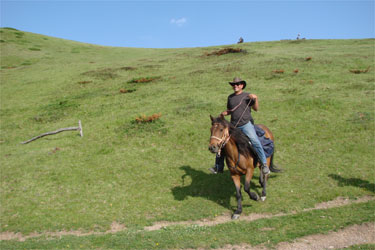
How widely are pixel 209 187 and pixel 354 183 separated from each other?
24.4ft

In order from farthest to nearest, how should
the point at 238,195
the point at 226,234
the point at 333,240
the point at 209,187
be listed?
the point at 209,187 → the point at 238,195 → the point at 226,234 → the point at 333,240

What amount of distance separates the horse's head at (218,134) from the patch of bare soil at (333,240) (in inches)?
144

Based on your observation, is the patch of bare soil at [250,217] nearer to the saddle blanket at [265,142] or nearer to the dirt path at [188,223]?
the dirt path at [188,223]

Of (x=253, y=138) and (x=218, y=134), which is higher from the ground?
(x=218, y=134)

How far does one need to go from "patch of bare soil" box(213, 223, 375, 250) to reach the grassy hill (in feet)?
1.83

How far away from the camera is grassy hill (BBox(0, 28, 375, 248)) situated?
13391 millimetres

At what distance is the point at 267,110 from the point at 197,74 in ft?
53.3

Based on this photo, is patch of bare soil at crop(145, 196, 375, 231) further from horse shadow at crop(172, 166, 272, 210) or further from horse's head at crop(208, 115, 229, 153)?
horse's head at crop(208, 115, 229, 153)

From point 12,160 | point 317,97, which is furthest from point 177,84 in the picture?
point 12,160

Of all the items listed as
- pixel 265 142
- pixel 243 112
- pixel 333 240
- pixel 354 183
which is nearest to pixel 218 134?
pixel 243 112

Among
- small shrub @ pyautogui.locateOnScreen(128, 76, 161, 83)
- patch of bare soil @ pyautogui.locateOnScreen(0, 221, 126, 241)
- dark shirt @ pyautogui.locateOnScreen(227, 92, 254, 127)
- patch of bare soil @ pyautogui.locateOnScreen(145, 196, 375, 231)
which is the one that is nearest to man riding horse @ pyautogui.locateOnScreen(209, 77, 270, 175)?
dark shirt @ pyautogui.locateOnScreen(227, 92, 254, 127)

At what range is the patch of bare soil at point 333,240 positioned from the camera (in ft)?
30.0

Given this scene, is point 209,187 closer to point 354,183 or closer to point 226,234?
point 226,234

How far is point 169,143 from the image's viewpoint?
20.5 meters
